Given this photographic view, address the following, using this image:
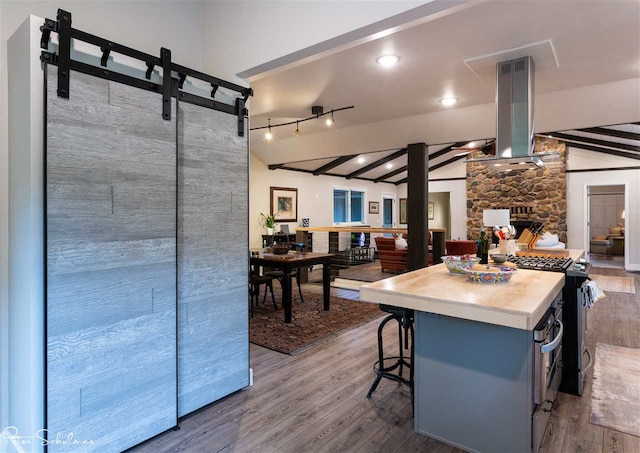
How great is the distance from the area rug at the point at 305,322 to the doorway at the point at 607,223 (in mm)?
9481

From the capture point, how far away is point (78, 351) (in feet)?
5.89

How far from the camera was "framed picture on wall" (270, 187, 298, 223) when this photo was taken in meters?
8.57

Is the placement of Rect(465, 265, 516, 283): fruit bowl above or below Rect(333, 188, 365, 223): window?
below

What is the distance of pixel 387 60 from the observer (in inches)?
125

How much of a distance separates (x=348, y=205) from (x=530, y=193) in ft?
16.0

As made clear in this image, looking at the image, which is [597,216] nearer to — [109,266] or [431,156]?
[431,156]

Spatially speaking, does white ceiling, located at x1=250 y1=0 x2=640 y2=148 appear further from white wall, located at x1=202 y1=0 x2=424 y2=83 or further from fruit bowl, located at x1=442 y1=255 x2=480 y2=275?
fruit bowl, located at x1=442 y1=255 x2=480 y2=275

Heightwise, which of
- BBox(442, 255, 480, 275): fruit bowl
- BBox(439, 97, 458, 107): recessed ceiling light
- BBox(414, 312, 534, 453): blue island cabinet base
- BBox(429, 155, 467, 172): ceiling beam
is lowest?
BBox(414, 312, 534, 453): blue island cabinet base

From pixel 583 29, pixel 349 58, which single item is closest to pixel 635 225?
pixel 583 29

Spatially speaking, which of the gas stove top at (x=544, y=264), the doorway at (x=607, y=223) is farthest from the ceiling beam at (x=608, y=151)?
the gas stove top at (x=544, y=264)

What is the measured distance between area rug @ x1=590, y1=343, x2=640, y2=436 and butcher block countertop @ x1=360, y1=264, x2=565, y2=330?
924 mm

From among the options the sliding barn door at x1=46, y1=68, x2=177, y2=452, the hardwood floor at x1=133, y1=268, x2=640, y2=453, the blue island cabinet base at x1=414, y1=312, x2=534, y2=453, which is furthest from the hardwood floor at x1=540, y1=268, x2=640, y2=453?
the sliding barn door at x1=46, y1=68, x2=177, y2=452

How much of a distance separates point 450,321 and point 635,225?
9.80 meters

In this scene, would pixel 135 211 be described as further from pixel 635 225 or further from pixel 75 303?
pixel 635 225
